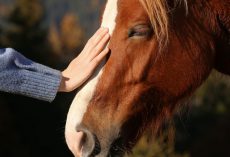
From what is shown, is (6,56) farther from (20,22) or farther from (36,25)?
(36,25)

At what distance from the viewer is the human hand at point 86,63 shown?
7.62 feet

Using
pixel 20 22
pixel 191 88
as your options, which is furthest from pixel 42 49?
pixel 191 88

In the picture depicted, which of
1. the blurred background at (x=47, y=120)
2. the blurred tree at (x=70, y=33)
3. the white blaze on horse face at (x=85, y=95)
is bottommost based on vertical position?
the blurred tree at (x=70, y=33)

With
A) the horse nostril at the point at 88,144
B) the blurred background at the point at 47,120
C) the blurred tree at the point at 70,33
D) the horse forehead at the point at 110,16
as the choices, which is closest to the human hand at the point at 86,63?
the horse forehead at the point at 110,16

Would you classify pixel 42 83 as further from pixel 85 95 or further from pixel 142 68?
pixel 142 68

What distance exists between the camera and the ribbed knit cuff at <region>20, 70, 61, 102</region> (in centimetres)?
232

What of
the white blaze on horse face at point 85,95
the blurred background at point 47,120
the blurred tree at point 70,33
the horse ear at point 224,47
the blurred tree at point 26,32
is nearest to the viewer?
the white blaze on horse face at point 85,95

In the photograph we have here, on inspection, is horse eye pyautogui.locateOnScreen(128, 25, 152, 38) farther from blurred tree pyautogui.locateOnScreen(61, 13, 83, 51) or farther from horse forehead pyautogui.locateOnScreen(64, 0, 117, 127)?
blurred tree pyautogui.locateOnScreen(61, 13, 83, 51)

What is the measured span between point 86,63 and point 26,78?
25 centimetres

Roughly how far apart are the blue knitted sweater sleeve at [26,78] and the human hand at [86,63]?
0.16 ft

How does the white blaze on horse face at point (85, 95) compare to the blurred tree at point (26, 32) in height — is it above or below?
above

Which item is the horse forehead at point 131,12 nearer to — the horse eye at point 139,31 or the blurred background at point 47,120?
the horse eye at point 139,31

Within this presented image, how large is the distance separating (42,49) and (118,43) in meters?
9.55

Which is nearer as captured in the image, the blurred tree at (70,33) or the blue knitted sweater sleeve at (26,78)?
the blue knitted sweater sleeve at (26,78)
